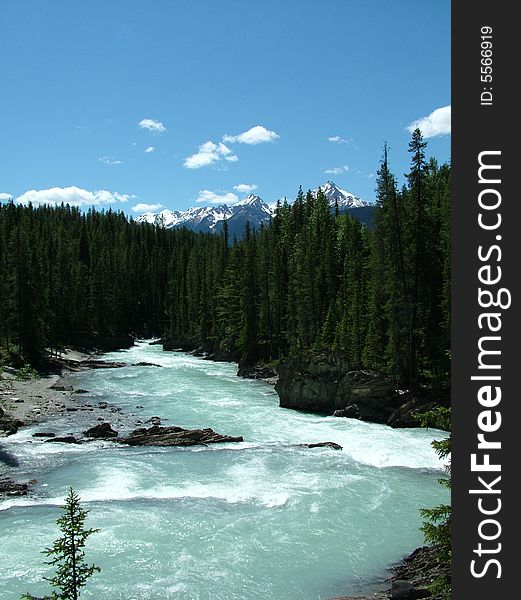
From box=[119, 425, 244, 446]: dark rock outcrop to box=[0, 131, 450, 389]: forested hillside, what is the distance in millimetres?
12584

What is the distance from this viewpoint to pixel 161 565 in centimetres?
1508

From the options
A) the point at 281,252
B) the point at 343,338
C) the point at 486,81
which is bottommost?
the point at 343,338

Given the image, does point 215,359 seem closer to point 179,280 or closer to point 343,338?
point 343,338

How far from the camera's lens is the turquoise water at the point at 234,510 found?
1448 cm

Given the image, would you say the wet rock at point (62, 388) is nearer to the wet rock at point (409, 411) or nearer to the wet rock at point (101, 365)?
the wet rock at point (101, 365)

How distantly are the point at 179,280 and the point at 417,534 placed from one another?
106m

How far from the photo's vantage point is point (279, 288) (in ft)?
214

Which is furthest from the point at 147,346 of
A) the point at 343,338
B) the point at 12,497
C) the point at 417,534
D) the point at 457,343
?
the point at 457,343

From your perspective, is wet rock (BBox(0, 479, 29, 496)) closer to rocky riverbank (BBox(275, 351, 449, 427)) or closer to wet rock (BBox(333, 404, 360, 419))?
wet rock (BBox(333, 404, 360, 419))

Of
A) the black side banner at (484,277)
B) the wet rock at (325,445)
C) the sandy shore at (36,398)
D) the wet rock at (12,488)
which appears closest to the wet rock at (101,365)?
the sandy shore at (36,398)

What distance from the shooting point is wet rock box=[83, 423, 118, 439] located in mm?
29719

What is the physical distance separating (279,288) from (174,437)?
38112 mm

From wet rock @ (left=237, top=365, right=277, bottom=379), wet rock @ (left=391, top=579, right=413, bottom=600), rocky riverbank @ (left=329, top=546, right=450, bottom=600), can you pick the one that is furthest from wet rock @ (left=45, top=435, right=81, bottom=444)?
wet rock @ (left=237, top=365, right=277, bottom=379)

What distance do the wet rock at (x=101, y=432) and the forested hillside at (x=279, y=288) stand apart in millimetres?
16778
